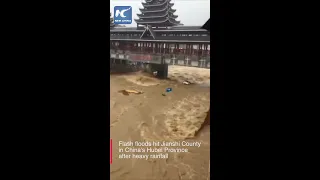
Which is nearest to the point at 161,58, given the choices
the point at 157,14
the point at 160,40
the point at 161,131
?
the point at 160,40

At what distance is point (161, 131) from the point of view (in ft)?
10.9

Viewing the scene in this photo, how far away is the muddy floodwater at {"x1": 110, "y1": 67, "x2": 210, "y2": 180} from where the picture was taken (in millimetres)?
3262

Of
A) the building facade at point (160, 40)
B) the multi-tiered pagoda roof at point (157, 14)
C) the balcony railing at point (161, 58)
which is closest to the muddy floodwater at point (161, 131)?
the balcony railing at point (161, 58)

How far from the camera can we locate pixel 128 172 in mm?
3266

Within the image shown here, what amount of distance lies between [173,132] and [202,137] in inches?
12.6

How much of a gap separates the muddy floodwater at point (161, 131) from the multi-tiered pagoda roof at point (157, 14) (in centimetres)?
65

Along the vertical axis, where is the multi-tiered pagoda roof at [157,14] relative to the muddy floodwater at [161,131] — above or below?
above

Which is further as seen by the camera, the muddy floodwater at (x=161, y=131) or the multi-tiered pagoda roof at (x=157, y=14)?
the multi-tiered pagoda roof at (x=157, y=14)

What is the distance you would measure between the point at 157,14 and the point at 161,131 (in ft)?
4.35

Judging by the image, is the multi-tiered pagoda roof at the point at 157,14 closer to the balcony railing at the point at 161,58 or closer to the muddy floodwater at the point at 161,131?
the balcony railing at the point at 161,58

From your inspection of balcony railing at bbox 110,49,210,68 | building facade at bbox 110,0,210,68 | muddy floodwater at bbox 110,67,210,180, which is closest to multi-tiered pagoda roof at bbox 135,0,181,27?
building facade at bbox 110,0,210,68

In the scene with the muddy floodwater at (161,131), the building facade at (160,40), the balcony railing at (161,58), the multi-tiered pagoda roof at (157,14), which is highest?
the multi-tiered pagoda roof at (157,14)

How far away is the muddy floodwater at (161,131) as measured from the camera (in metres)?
3.26

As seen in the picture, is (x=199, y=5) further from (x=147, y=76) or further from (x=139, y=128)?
(x=139, y=128)
